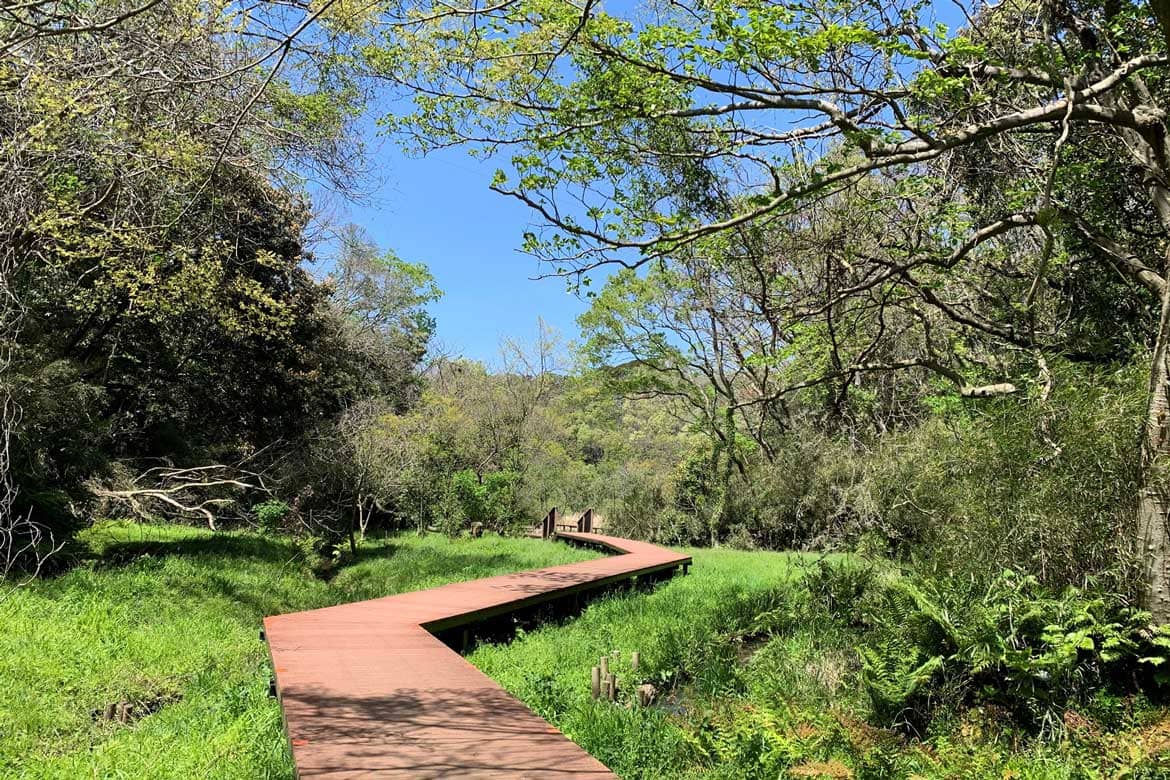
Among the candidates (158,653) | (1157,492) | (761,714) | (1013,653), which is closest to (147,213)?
(158,653)

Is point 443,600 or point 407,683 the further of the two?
point 443,600

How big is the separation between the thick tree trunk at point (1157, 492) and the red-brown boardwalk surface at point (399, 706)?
12.8 feet

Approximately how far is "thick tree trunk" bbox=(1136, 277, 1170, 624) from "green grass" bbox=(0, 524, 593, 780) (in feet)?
18.1

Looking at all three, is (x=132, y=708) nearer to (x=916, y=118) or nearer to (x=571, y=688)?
(x=571, y=688)

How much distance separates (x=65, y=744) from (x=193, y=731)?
757 millimetres

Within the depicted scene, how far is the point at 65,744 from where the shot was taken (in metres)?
4.77

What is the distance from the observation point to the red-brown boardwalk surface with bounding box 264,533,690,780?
3666 millimetres

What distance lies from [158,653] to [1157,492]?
8.26m

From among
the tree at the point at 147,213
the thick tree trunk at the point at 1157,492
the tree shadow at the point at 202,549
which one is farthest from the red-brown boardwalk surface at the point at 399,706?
the tree shadow at the point at 202,549

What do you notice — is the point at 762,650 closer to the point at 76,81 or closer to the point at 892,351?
the point at 76,81

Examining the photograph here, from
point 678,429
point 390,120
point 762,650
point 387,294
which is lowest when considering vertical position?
point 762,650

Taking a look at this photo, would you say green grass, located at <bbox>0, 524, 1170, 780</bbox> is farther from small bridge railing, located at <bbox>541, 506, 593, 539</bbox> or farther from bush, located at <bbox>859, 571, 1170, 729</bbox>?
small bridge railing, located at <bbox>541, 506, 593, 539</bbox>

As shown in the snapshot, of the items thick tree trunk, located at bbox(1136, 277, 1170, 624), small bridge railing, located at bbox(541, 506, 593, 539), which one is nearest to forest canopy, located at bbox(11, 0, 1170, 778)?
thick tree trunk, located at bbox(1136, 277, 1170, 624)

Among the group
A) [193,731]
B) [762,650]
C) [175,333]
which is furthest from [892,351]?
[175,333]
